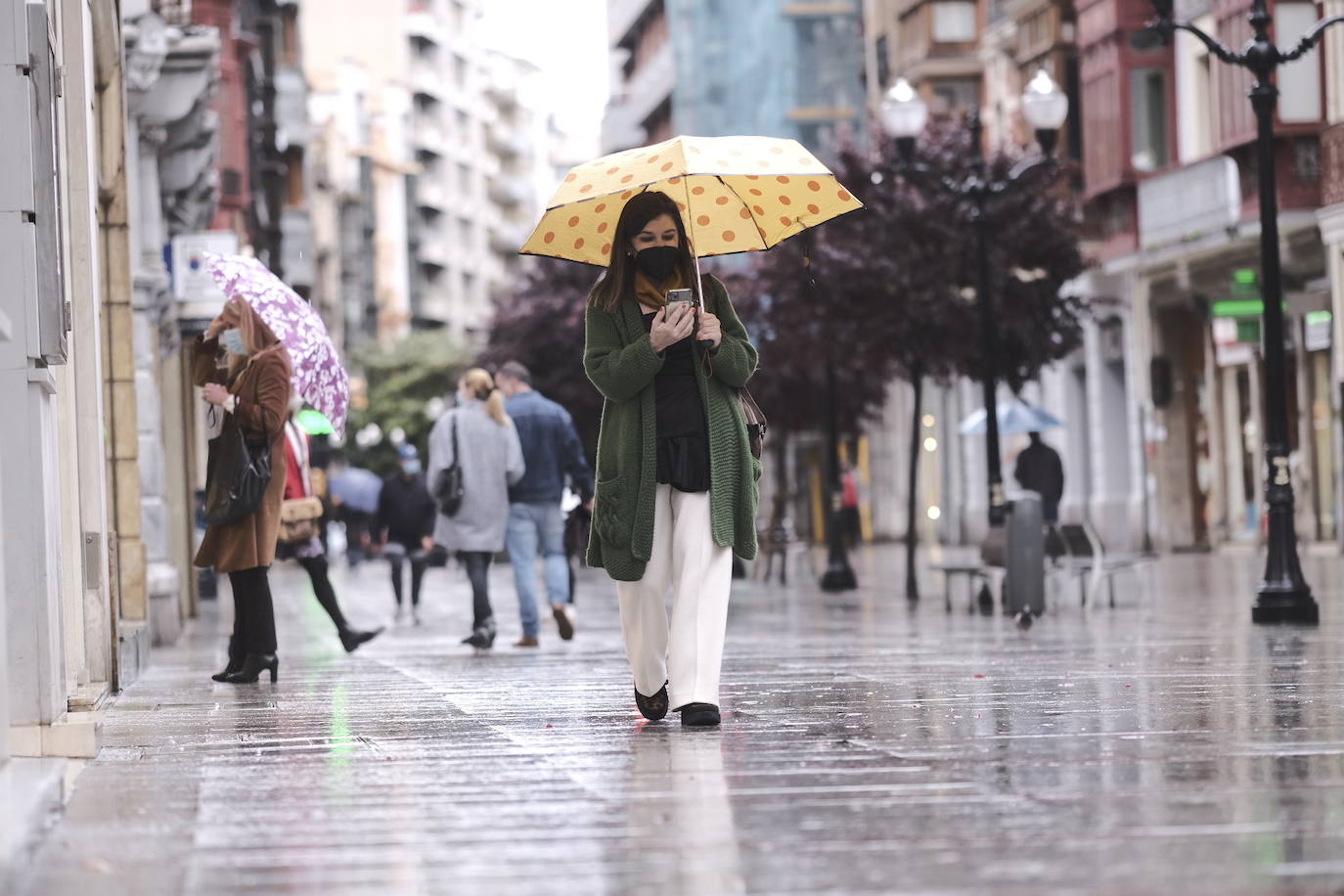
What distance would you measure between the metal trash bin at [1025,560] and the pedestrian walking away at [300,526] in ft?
19.4

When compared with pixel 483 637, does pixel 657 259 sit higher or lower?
higher

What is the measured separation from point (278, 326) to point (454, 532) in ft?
14.9

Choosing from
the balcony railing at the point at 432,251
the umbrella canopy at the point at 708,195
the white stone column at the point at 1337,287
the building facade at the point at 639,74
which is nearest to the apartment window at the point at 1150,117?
the white stone column at the point at 1337,287

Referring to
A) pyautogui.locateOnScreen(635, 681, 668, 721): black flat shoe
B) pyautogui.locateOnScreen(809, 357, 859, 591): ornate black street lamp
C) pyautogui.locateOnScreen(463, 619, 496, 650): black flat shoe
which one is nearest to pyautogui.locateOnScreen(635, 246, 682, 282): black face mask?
pyautogui.locateOnScreen(635, 681, 668, 721): black flat shoe

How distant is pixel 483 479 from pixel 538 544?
71 centimetres

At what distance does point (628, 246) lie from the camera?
1048cm

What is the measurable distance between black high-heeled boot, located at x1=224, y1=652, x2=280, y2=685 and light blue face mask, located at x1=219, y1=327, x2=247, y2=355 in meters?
1.68

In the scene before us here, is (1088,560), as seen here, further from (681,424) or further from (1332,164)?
(681,424)

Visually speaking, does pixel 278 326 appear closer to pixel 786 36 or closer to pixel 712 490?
pixel 712 490

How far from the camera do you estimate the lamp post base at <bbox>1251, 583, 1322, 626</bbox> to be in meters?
18.6

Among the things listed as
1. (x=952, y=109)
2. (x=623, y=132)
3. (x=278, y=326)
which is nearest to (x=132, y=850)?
(x=278, y=326)

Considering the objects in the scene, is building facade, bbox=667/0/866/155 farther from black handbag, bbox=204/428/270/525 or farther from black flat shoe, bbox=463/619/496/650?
black handbag, bbox=204/428/270/525

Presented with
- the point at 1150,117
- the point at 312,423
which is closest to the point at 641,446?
the point at 312,423

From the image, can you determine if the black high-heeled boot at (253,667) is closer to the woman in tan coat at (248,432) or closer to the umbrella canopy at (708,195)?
the woman in tan coat at (248,432)
